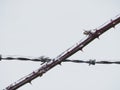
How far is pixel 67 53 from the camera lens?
17.1 m

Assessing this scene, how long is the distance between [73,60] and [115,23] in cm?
317

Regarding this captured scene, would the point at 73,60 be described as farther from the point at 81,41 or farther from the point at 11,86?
the point at 11,86

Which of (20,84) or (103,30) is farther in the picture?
(20,84)

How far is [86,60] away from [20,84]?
424 centimetres

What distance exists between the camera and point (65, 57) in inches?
675

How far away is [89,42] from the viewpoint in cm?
1659

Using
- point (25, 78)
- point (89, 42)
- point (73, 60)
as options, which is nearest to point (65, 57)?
point (73, 60)

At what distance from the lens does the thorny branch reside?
654 inches

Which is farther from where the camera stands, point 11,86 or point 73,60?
point 11,86

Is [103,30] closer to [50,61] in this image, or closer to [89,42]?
[89,42]

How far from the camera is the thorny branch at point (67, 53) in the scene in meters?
16.6

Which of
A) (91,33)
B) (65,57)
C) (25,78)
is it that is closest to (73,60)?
(65,57)

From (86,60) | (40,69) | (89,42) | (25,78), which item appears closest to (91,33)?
(89,42)

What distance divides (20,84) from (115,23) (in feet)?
22.0
